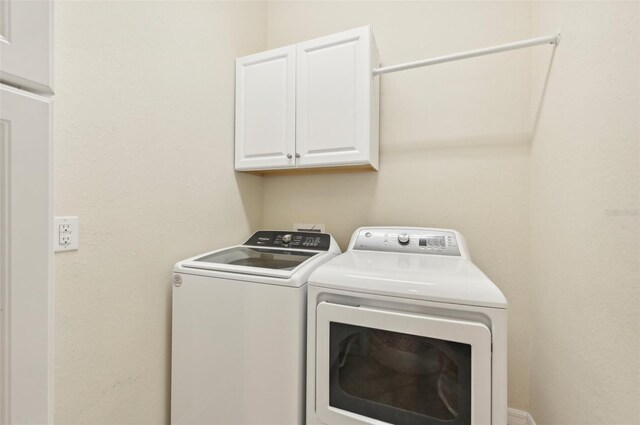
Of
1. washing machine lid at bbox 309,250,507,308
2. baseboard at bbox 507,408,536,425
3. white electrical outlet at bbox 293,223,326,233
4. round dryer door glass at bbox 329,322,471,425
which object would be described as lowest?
baseboard at bbox 507,408,536,425

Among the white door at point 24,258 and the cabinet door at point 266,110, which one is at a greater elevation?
the cabinet door at point 266,110

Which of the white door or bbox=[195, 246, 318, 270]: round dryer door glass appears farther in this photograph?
bbox=[195, 246, 318, 270]: round dryer door glass

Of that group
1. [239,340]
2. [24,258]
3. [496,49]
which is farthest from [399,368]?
[496,49]

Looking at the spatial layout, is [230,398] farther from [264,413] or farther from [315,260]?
[315,260]

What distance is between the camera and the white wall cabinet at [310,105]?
60.1 inches

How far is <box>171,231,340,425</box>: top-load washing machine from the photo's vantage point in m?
1.12

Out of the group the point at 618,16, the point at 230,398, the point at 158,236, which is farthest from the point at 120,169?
the point at 618,16

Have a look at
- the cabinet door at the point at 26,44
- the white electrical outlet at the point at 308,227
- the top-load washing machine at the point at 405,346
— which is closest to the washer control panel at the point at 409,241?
the top-load washing machine at the point at 405,346

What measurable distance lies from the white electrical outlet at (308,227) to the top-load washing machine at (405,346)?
0.75 meters

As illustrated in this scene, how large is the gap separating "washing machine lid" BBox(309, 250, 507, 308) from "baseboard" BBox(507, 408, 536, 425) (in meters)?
0.95

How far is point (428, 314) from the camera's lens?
38.3 inches

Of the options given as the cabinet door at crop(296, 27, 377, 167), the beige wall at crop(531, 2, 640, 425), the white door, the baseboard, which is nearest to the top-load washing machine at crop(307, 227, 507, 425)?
the beige wall at crop(531, 2, 640, 425)

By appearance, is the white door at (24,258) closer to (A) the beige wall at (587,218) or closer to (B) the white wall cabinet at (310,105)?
(B) the white wall cabinet at (310,105)

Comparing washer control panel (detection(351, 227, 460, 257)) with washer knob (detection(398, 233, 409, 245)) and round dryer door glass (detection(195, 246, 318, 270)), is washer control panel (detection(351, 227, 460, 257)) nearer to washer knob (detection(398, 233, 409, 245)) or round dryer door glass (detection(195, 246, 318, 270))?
washer knob (detection(398, 233, 409, 245))
